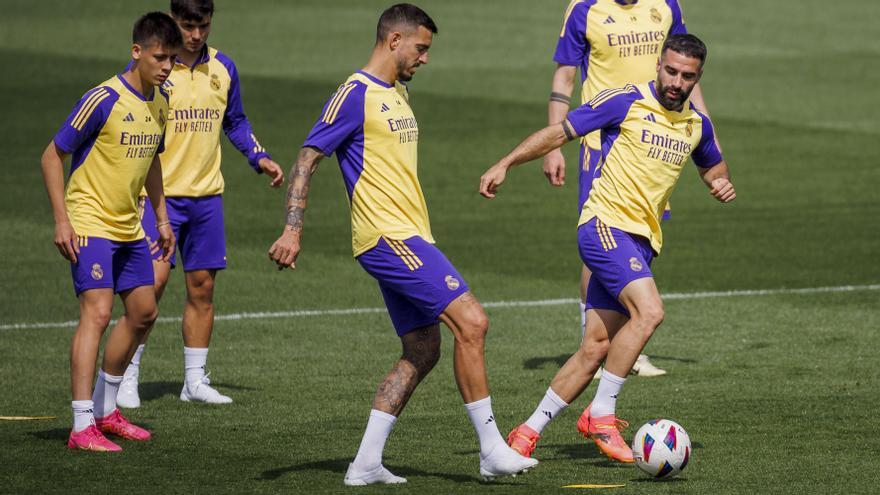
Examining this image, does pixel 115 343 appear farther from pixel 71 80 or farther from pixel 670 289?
pixel 71 80

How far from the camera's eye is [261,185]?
860 inches

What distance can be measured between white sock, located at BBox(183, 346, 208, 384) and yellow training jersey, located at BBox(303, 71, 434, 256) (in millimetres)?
2923

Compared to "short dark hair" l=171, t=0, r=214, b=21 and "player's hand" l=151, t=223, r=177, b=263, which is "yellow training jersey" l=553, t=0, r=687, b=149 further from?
"player's hand" l=151, t=223, r=177, b=263

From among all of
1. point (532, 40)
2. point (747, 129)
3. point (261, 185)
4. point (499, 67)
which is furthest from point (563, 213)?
point (532, 40)

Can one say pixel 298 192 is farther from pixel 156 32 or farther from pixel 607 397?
pixel 607 397

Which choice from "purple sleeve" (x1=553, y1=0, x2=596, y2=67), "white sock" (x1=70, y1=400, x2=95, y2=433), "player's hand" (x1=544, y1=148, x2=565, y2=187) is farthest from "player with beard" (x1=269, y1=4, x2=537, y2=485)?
"purple sleeve" (x1=553, y1=0, x2=596, y2=67)

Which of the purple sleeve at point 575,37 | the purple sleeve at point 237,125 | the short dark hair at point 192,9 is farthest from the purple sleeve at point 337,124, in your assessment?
the purple sleeve at point 575,37

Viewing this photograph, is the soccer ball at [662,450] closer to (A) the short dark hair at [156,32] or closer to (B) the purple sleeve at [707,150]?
(B) the purple sleeve at [707,150]

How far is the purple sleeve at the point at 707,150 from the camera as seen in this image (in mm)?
9703

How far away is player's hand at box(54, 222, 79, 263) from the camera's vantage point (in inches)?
368

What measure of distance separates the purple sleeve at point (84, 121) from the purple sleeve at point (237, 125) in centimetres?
185

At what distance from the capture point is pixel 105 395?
10008 millimetres

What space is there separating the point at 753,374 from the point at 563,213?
27.7 feet

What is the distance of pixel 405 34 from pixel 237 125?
10.6ft
